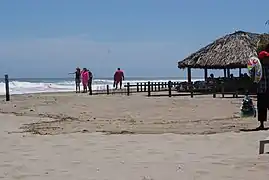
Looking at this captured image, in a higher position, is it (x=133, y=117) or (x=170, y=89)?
(x=170, y=89)

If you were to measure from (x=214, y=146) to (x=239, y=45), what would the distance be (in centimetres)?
2158

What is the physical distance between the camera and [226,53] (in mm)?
29469

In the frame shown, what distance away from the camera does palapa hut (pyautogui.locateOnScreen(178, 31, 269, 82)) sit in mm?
28578

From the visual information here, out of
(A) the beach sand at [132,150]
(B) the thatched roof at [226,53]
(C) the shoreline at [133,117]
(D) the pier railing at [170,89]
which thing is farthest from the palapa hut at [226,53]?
(A) the beach sand at [132,150]

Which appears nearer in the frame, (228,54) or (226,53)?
(228,54)

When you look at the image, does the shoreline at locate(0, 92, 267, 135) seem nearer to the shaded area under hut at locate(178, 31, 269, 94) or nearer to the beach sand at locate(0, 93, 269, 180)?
the beach sand at locate(0, 93, 269, 180)

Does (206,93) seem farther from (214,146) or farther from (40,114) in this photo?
(214,146)

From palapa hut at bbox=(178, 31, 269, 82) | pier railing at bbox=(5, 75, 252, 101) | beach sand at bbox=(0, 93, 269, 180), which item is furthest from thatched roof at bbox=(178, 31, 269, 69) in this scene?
beach sand at bbox=(0, 93, 269, 180)

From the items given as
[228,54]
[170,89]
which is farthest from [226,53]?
[170,89]

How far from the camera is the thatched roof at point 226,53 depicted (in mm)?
28564

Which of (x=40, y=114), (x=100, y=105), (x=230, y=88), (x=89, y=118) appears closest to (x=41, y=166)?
(x=89, y=118)

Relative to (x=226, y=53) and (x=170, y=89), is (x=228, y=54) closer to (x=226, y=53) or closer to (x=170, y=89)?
(x=226, y=53)

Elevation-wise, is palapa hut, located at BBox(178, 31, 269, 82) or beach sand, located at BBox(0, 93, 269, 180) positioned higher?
palapa hut, located at BBox(178, 31, 269, 82)

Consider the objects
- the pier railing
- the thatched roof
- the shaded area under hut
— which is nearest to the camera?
the pier railing
